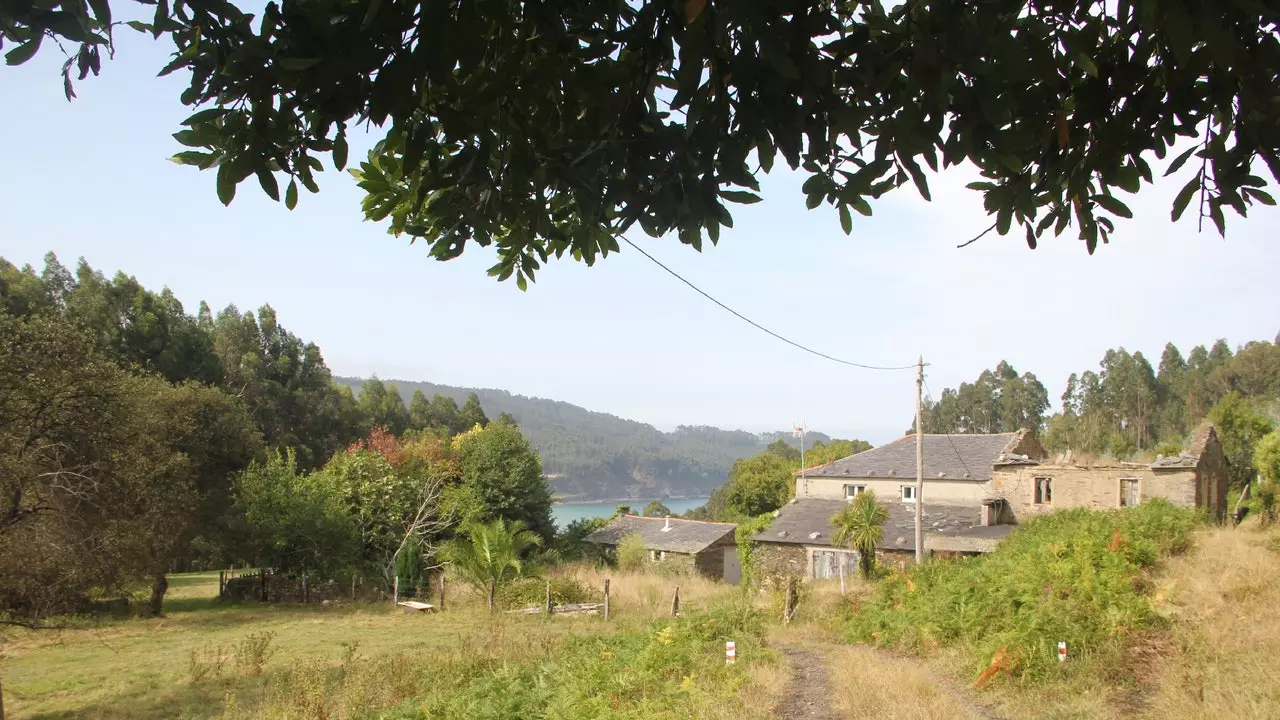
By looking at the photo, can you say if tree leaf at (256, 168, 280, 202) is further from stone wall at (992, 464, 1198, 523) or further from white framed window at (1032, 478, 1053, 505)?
white framed window at (1032, 478, 1053, 505)

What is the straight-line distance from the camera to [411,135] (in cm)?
275

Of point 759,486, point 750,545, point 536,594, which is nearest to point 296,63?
point 536,594

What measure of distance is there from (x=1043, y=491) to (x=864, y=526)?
6.56 metres

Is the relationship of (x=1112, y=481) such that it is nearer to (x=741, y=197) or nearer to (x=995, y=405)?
(x=741, y=197)

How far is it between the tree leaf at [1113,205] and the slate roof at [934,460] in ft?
104

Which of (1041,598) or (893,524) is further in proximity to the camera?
(893,524)

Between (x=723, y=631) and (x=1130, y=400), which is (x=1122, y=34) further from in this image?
(x=1130, y=400)

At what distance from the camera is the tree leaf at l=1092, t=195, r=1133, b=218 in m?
3.19

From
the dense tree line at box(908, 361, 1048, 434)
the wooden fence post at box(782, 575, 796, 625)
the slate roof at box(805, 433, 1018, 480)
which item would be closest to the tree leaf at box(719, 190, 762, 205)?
the wooden fence post at box(782, 575, 796, 625)

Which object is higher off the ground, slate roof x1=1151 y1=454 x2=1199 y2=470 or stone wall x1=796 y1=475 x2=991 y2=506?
slate roof x1=1151 y1=454 x2=1199 y2=470

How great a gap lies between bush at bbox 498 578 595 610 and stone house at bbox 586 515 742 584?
12.2 metres

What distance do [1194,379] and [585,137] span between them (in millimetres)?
86429

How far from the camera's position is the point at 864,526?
1033 inches

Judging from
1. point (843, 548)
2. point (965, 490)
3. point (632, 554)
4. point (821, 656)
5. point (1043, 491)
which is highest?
point (1043, 491)
